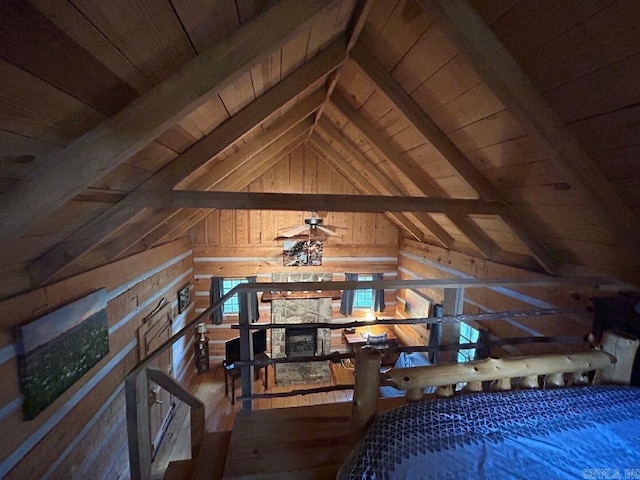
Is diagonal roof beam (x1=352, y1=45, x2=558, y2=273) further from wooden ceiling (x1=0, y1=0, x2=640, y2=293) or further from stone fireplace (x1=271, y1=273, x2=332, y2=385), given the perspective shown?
stone fireplace (x1=271, y1=273, x2=332, y2=385)

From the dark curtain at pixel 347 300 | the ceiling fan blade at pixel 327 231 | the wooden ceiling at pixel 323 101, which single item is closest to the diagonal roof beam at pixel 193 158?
the wooden ceiling at pixel 323 101

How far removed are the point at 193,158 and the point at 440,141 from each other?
1.80m

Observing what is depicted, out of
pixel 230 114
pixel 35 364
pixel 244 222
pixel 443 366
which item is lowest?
pixel 35 364

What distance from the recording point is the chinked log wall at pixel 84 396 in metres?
1.63

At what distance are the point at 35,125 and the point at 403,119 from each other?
6.96 ft


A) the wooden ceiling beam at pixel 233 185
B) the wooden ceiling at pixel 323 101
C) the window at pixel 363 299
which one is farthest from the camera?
the window at pixel 363 299

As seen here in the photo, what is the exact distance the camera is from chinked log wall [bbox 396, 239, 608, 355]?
238cm

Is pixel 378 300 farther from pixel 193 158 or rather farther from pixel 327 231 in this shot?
pixel 193 158

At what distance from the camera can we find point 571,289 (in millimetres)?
2385

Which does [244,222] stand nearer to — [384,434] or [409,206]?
[409,206]

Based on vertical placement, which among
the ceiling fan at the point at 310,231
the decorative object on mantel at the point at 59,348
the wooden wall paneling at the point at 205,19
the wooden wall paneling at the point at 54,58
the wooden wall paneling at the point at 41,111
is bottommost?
the decorative object on mantel at the point at 59,348

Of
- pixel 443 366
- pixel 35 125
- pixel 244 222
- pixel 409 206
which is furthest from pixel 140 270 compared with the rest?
pixel 443 366

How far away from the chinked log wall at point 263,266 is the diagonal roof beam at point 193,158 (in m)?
3.49

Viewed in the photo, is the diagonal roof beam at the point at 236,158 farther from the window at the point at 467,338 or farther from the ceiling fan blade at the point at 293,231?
the window at the point at 467,338
